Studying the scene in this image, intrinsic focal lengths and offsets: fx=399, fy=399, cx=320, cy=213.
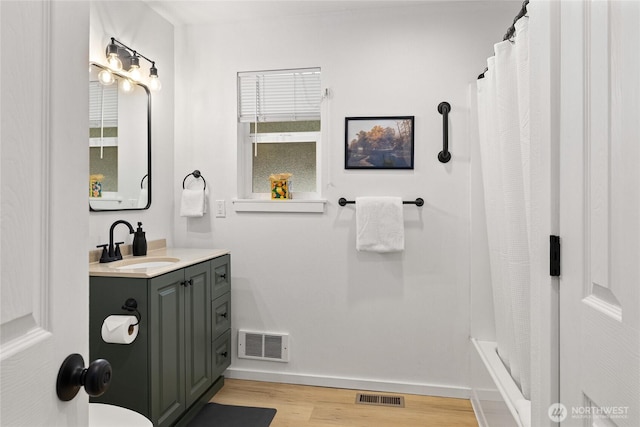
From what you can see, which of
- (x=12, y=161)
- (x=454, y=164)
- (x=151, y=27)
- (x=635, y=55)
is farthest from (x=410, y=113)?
(x=12, y=161)

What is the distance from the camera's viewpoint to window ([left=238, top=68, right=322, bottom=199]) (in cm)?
274

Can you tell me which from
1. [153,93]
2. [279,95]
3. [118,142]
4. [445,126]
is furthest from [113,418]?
[445,126]

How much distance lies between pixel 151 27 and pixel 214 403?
240cm

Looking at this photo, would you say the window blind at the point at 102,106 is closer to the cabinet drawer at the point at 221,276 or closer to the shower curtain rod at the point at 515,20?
the cabinet drawer at the point at 221,276

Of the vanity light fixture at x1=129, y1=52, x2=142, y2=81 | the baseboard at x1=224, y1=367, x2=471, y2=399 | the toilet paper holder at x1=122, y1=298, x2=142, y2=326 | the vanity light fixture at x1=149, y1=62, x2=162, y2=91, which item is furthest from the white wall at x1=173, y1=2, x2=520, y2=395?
the toilet paper holder at x1=122, y1=298, x2=142, y2=326

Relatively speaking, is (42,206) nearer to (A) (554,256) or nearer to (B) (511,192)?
(A) (554,256)

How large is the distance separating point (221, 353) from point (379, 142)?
1.69 meters

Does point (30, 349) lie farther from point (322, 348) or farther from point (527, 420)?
point (322, 348)

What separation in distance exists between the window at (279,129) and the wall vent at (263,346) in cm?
97

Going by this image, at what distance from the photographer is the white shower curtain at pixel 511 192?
5.21 ft

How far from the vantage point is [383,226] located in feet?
8.13

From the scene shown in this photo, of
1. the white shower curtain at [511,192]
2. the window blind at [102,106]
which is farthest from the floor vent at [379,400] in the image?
the window blind at [102,106]

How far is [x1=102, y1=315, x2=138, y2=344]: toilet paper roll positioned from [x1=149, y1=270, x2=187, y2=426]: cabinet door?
0.15 meters

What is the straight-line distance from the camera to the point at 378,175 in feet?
8.51
